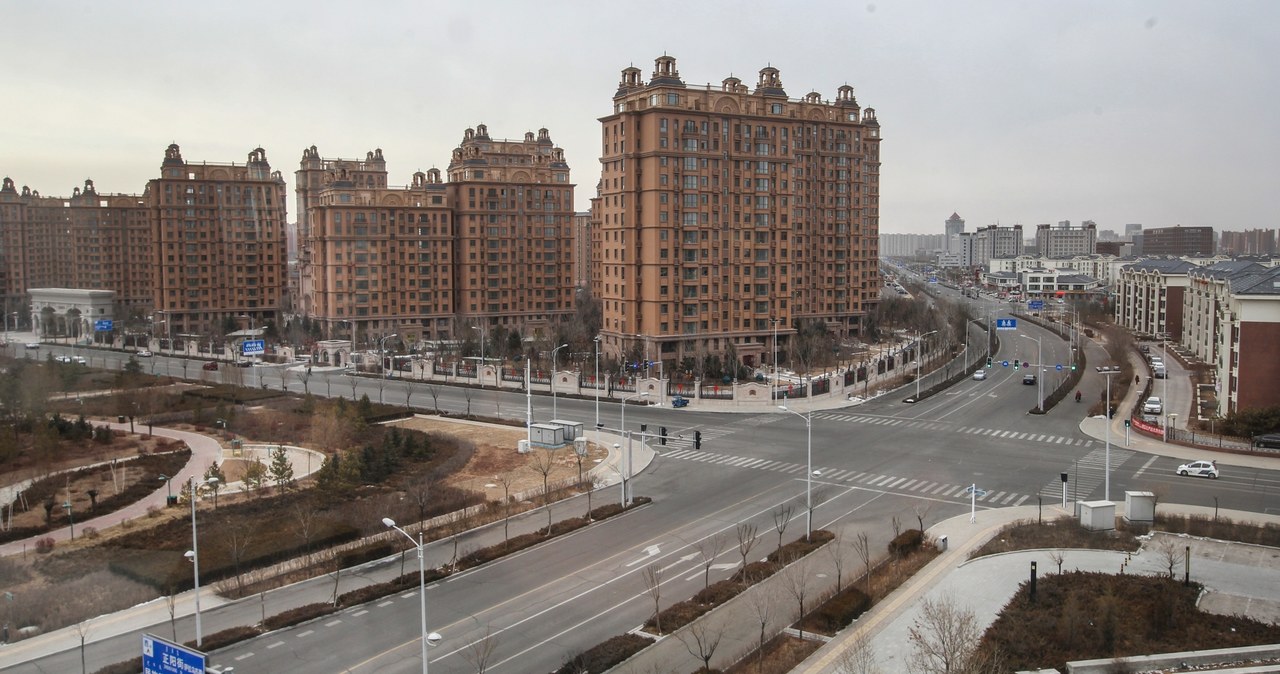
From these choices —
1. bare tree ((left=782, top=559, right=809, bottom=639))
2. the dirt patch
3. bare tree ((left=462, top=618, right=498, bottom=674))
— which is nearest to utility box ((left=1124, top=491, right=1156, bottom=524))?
bare tree ((left=782, top=559, right=809, bottom=639))

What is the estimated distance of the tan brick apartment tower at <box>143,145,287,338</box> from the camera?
358 ft

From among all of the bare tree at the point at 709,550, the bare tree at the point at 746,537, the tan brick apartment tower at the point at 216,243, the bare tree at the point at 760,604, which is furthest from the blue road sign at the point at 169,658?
the tan brick apartment tower at the point at 216,243

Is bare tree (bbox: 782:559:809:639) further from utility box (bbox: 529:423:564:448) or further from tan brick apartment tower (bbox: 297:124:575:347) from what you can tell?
tan brick apartment tower (bbox: 297:124:575:347)

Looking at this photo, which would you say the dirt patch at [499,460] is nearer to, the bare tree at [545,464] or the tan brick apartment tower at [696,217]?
the bare tree at [545,464]

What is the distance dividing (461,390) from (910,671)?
5508cm

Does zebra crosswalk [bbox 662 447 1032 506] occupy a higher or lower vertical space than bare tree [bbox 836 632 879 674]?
lower

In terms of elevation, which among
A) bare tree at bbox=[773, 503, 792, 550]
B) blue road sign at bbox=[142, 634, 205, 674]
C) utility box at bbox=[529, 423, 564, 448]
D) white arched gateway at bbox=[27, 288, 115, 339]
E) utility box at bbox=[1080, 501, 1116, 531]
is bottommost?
bare tree at bbox=[773, 503, 792, 550]

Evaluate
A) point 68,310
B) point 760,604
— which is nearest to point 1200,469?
point 760,604

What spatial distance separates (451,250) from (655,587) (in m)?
84.0

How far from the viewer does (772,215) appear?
263 feet

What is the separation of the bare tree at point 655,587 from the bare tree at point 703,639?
72cm

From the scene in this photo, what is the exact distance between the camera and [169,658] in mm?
15766

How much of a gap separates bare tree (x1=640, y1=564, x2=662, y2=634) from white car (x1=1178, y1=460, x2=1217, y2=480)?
26.6m

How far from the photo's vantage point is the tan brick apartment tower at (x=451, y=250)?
3878 inches
